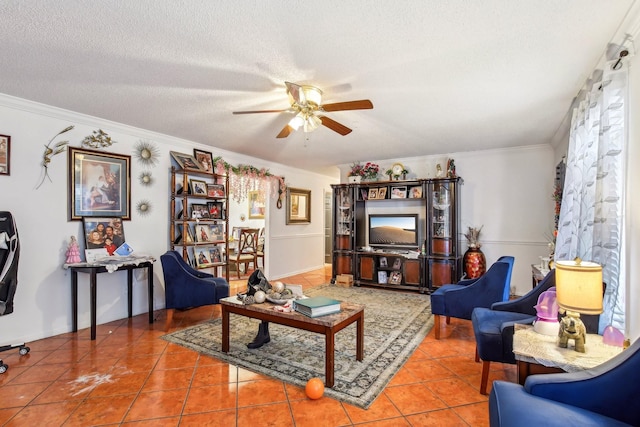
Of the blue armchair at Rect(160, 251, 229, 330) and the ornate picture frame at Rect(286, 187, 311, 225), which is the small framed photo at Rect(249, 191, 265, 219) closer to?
the ornate picture frame at Rect(286, 187, 311, 225)

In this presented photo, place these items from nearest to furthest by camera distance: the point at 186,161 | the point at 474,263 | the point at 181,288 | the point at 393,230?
the point at 181,288 → the point at 186,161 → the point at 474,263 → the point at 393,230

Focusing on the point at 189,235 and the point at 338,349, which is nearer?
the point at 338,349

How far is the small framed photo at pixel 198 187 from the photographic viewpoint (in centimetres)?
467

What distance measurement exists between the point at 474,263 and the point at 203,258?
167 inches

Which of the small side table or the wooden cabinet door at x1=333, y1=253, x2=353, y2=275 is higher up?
the small side table

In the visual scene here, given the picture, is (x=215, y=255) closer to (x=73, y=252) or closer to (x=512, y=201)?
(x=73, y=252)

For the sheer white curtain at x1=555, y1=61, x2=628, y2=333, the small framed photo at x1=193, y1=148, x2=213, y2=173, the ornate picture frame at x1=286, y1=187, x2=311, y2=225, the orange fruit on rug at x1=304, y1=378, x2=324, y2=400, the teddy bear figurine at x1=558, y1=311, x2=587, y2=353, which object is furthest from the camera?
the ornate picture frame at x1=286, y1=187, x2=311, y2=225

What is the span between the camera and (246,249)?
7.04m

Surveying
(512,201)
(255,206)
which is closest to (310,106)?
(512,201)

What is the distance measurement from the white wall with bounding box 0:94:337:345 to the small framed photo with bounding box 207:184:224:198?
2.03ft

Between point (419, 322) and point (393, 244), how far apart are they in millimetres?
2104

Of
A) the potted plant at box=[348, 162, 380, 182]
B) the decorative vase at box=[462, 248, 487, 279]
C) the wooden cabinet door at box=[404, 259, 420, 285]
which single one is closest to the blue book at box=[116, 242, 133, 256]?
the potted plant at box=[348, 162, 380, 182]

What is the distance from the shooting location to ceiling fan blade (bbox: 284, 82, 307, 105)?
8.02ft

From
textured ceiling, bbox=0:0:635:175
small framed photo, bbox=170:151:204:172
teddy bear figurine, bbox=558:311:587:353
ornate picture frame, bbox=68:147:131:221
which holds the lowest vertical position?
teddy bear figurine, bbox=558:311:587:353
